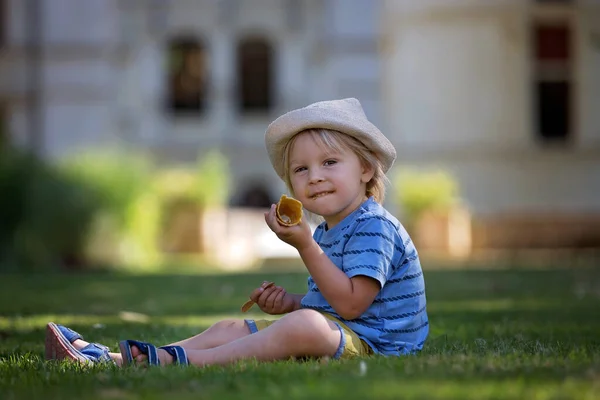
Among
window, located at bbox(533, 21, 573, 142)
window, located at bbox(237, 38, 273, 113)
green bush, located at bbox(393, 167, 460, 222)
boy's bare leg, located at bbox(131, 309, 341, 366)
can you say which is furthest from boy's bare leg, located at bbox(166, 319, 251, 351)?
window, located at bbox(237, 38, 273, 113)

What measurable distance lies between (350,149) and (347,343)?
743mm

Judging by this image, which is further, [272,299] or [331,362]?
[272,299]

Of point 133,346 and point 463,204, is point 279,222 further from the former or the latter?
point 463,204

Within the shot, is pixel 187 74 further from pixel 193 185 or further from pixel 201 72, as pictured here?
pixel 193 185

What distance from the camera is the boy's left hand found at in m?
3.98

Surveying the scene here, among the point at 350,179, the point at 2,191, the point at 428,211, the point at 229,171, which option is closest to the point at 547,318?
the point at 350,179

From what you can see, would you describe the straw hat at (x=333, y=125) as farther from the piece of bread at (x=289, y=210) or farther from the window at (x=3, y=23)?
the window at (x=3, y=23)

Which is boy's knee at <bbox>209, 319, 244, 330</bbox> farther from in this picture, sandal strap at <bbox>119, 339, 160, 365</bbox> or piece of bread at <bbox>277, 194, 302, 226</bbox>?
piece of bread at <bbox>277, 194, 302, 226</bbox>

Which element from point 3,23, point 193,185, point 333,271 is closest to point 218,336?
point 333,271

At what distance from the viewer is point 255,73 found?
27203mm

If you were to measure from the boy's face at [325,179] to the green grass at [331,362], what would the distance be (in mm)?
629

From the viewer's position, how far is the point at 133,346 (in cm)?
409

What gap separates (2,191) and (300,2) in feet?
40.8

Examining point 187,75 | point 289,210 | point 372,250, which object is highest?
point 187,75
